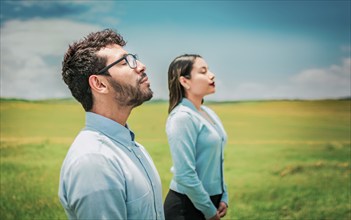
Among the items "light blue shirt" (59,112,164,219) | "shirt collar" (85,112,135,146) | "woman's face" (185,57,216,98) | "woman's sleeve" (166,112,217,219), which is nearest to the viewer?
"light blue shirt" (59,112,164,219)

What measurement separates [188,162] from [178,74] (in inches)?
19.1

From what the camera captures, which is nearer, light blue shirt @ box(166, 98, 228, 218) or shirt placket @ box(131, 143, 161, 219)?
shirt placket @ box(131, 143, 161, 219)

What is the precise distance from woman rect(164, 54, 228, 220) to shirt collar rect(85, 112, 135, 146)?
2.44 feet

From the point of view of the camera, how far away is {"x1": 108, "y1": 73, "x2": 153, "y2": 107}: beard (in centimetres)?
119

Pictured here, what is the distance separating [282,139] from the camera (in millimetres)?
4668

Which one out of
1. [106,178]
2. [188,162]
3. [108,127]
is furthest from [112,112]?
[188,162]

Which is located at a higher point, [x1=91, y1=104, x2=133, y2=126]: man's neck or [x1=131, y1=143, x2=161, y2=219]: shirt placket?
[x1=91, y1=104, x2=133, y2=126]: man's neck

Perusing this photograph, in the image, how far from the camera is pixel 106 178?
966 mm

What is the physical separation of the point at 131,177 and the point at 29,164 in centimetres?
320

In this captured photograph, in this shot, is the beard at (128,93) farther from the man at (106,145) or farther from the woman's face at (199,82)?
the woman's face at (199,82)

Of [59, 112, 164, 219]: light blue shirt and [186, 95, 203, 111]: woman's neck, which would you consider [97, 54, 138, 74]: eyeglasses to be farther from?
[186, 95, 203, 111]: woman's neck

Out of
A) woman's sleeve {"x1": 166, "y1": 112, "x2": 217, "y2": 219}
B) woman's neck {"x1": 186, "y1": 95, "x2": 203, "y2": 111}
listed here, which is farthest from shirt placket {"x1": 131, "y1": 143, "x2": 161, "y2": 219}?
woman's neck {"x1": 186, "y1": 95, "x2": 203, "y2": 111}

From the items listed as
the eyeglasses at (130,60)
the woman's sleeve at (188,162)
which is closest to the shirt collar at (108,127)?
the eyeglasses at (130,60)

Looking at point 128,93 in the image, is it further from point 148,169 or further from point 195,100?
point 195,100
